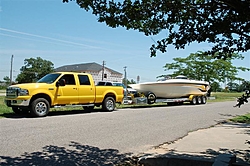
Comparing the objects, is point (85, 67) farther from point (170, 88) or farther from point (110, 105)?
point (110, 105)

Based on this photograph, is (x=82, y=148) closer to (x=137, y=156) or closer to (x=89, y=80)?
(x=137, y=156)

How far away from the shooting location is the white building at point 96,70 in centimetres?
6519

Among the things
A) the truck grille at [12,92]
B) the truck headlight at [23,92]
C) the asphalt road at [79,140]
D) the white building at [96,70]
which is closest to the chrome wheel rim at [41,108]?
the truck headlight at [23,92]

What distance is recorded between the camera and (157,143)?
277 inches

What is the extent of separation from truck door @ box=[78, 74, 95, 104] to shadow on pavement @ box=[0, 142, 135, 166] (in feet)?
22.8

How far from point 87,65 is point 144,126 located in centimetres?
6062

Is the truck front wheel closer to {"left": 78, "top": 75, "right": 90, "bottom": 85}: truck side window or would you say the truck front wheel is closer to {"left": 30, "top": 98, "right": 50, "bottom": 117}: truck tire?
{"left": 30, "top": 98, "right": 50, "bottom": 117}: truck tire

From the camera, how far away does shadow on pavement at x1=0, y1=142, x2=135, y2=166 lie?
5071 mm

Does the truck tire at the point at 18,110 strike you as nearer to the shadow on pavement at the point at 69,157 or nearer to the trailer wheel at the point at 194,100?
the shadow on pavement at the point at 69,157

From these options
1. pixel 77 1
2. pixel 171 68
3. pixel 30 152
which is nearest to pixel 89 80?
pixel 30 152

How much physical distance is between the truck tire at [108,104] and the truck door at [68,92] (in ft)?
5.77

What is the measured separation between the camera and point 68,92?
1265 cm

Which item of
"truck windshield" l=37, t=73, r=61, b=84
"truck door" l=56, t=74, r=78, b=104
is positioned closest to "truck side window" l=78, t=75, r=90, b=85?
"truck door" l=56, t=74, r=78, b=104

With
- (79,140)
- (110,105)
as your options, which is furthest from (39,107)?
(79,140)
